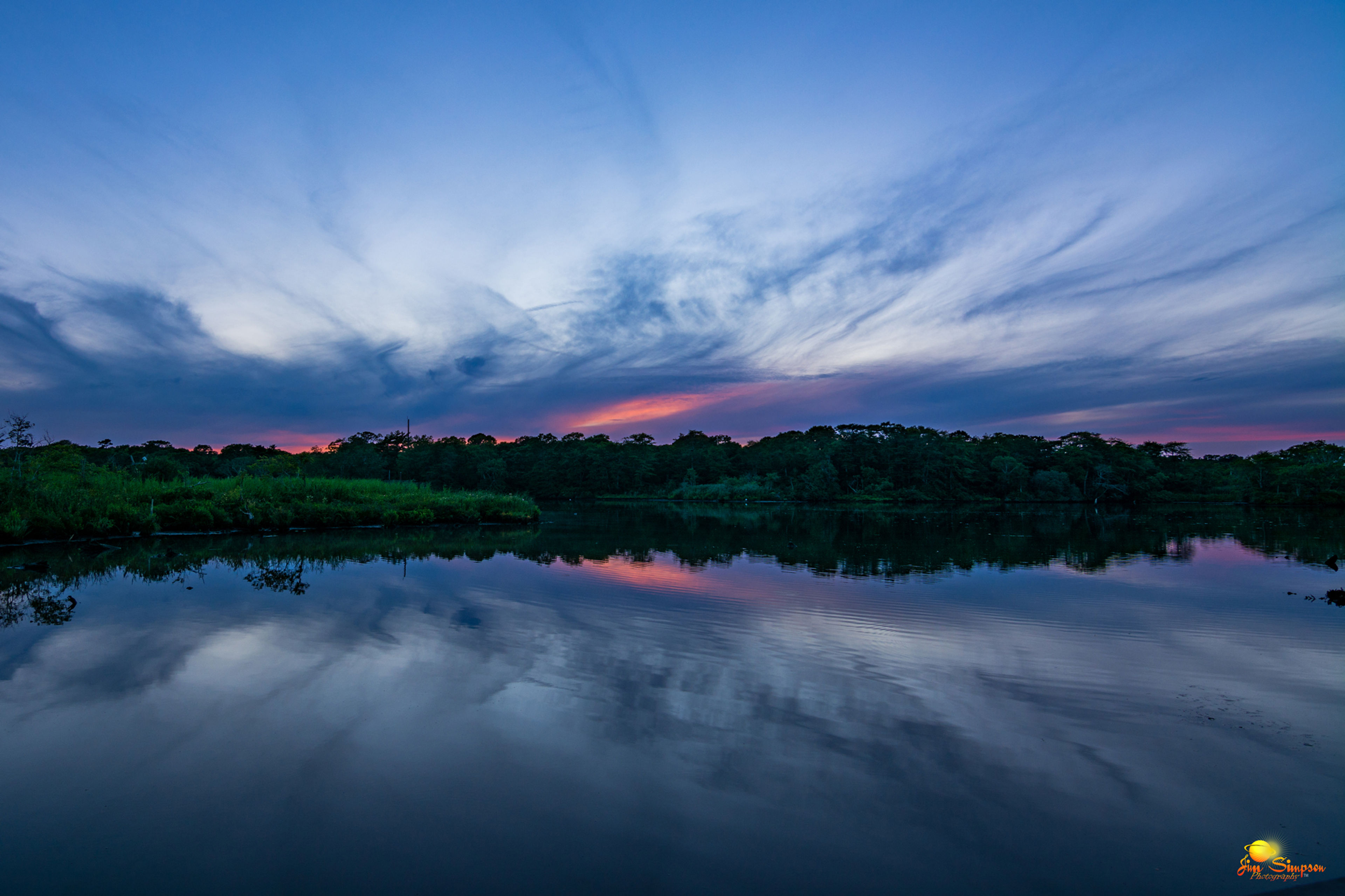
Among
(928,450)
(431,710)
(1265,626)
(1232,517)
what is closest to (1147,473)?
(928,450)

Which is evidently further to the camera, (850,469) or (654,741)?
(850,469)

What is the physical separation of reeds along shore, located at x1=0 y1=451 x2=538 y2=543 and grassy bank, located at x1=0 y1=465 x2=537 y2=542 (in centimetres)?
3

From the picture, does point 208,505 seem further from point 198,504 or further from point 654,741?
point 654,741

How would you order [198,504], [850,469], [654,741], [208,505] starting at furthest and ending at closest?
[850,469] < [208,505] < [198,504] < [654,741]

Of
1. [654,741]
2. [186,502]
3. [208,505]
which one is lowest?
[654,741]

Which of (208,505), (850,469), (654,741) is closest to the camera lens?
(654,741)

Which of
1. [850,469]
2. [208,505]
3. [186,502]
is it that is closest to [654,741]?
[208,505]

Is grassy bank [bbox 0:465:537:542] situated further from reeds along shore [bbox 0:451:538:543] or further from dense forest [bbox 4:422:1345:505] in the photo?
dense forest [bbox 4:422:1345:505]

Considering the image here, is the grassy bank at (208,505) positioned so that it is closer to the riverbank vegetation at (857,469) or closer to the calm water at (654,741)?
the calm water at (654,741)

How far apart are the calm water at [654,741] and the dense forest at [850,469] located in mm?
68298

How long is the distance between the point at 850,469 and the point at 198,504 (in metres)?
77.0

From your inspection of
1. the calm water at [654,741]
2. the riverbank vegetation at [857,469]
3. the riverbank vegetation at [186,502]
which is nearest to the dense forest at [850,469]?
the riverbank vegetation at [857,469]

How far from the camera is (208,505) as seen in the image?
21.3m

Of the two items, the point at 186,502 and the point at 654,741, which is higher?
the point at 186,502
